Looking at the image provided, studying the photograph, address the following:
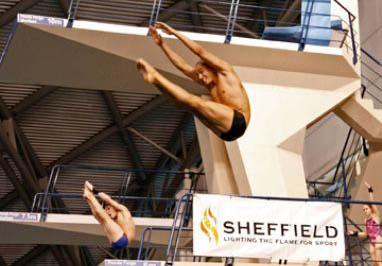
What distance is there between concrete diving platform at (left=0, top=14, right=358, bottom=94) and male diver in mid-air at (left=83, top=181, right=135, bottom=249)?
14.1ft

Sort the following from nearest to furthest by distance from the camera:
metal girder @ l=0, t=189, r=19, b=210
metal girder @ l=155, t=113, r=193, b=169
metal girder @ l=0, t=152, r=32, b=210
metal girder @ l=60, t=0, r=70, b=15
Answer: metal girder @ l=60, t=0, r=70, b=15
metal girder @ l=0, t=152, r=32, b=210
metal girder @ l=155, t=113, r=193, b=169
metal girder @ l=0, t=189, r=19, b=210

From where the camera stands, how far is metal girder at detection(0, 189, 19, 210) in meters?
27.0

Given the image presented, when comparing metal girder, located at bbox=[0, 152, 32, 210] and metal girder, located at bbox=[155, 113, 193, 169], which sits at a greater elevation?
metal girder, located at bbox=[155, 113, 193, 169]

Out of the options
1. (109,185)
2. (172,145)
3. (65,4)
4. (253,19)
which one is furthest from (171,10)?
(109,185)

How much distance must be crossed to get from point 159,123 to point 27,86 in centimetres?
443

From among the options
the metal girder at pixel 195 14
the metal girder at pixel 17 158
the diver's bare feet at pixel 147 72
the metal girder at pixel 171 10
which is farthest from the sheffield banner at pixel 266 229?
the metal girder at pixel 17 158

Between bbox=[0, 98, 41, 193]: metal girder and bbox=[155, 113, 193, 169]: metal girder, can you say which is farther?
bbox=[155, 113, 193, 169]: metal girder

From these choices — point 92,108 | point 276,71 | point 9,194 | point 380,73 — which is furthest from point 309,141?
point 9,194

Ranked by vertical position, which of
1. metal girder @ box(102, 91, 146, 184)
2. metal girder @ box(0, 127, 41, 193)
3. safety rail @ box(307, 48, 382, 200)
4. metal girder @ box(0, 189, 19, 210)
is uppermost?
metal girder @ box(102, 91, 146, 184)

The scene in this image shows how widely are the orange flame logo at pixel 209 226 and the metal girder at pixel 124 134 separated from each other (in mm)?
13214

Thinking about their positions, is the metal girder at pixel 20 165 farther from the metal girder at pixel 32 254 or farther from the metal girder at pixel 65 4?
the metal girder at pixel 32 254

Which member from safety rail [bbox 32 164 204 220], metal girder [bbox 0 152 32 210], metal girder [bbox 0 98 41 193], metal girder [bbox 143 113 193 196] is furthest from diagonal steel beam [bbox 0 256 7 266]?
metal girder [bbox 143 113 193 196]

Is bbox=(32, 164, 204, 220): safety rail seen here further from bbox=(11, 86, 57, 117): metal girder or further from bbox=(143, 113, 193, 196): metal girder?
bbox=(11, 86, 57, 117): metal girder

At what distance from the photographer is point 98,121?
989 inches
